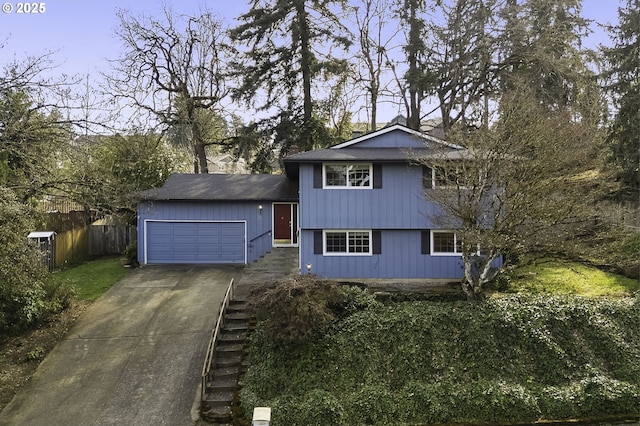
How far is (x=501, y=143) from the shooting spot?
11.3 metres

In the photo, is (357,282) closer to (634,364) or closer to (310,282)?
(310,282)

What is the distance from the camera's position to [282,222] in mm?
18516

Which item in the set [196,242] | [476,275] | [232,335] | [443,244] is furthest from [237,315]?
[196,242]

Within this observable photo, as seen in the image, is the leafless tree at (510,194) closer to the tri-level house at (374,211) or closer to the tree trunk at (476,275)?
the tree trunk at (476,275)

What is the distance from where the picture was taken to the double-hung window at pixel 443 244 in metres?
14.0

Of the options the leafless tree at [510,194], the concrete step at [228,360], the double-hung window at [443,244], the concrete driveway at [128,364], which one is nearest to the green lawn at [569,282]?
the leafless tree at [510,194]

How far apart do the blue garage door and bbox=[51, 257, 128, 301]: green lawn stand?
1708 mm

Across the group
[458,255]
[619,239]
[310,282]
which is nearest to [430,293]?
[458,255]

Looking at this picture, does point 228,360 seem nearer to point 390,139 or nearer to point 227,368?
point 227,368

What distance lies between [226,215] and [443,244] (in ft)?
31.1

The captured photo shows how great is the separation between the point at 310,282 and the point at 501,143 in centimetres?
645

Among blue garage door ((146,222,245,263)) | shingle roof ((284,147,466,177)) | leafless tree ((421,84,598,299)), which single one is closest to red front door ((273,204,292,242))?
blue garage door ((146,222,245,263))

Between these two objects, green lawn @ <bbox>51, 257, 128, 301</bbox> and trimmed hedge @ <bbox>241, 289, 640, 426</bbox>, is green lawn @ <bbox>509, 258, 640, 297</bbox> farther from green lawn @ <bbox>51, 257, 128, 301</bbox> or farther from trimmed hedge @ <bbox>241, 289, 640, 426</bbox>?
green lawn @ <bbox>51, 257, 128, 301</bbox>

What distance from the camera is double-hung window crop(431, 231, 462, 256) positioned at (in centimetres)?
1399
